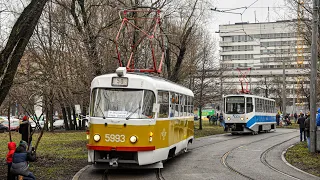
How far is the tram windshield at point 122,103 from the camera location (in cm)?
1211

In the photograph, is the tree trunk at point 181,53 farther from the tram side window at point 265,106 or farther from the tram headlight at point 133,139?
the tram headlight at point 133,139

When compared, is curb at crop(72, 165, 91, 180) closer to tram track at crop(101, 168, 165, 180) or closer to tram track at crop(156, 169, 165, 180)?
tram track at crop(101, 168, 165, 180)

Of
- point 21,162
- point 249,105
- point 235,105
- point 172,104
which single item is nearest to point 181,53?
Result: point 235,105

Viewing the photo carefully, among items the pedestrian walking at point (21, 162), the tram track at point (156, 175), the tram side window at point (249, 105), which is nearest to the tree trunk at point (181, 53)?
the tram side window at point (249, 105)

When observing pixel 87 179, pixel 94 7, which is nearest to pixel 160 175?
pixel 87 179

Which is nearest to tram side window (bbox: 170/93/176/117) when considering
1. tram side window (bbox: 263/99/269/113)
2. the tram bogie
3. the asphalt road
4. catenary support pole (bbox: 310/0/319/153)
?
the tram bogie

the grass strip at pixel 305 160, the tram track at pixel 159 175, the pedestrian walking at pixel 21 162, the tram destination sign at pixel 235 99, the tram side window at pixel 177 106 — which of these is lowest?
the tram track at pixel 159 175

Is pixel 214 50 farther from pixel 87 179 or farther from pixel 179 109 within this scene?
→ pixel 87 179

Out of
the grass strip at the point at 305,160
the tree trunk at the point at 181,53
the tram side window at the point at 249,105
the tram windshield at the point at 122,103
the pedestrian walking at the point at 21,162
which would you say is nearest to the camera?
the pedestrian walking at the point at 21,162

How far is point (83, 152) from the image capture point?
1848cm

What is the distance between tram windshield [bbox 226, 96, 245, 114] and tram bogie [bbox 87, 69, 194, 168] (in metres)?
18.5

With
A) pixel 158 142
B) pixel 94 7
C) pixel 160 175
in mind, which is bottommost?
pixel 160 175

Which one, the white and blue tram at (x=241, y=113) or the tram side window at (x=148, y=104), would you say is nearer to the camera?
the tram side window at (x=148, y=104)

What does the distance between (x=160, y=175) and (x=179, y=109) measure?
12.9 ft
